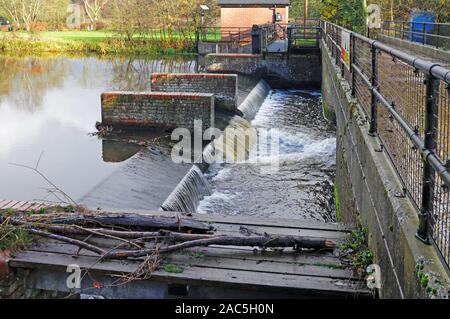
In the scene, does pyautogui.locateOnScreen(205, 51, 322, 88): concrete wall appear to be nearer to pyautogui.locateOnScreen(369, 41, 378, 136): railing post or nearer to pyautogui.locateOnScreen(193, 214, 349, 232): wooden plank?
pyautogui.locateOnScreen(193, 214, 349, 232): wooden plank

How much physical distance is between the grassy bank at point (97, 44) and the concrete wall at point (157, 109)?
2910 centimetres

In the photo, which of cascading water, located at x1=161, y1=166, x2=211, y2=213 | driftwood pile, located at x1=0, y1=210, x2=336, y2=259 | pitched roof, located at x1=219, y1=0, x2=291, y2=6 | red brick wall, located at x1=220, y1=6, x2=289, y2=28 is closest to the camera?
driftwood pile, located at x1=0, y1=210, x2=336, y2=259

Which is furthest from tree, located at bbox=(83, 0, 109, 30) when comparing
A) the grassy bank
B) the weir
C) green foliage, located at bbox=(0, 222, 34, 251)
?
green foliage, located at bbox=(0, 222, 34, 251)

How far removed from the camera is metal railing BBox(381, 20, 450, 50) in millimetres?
21469

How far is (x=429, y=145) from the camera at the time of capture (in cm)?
321

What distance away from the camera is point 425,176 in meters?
3.28

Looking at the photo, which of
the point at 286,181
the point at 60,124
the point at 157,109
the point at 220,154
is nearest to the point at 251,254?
the point at 286,181

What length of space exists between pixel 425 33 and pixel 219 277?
20159 millimetres

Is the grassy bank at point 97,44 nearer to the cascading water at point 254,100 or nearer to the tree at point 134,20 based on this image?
the tree at point 134,20

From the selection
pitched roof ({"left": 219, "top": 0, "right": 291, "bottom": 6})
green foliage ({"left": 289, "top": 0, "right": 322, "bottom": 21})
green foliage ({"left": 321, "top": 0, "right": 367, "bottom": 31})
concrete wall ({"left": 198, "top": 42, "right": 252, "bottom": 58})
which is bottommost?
concrete wall ({"left": 198, "top": 42, "right": 252, "bottom": 58})

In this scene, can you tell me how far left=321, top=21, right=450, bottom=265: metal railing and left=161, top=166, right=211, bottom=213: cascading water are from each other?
3596mm

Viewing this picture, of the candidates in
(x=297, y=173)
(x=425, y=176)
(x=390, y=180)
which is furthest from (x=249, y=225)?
(x=297, y=173)

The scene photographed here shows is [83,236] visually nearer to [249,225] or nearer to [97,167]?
[249,225]

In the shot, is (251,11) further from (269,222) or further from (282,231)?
(282,231)
